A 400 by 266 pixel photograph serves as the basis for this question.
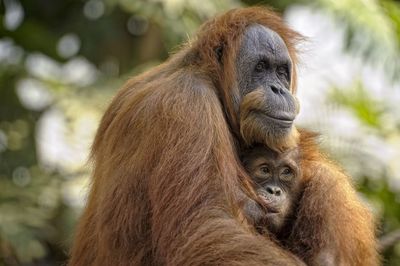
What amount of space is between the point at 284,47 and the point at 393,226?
3.68m

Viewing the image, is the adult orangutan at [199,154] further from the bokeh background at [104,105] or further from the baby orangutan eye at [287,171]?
the bokeh background at [104,105]

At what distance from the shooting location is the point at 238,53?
5457 mm

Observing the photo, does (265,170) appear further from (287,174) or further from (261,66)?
(261,66)

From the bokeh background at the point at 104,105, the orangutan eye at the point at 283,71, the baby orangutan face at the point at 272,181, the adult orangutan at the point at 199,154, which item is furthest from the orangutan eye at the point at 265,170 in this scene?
the bokeh background at the point at 104,105

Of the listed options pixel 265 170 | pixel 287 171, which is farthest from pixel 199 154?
pixel 287 171

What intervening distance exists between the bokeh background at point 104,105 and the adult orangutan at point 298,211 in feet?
9.20

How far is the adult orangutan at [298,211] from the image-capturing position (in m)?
5.29

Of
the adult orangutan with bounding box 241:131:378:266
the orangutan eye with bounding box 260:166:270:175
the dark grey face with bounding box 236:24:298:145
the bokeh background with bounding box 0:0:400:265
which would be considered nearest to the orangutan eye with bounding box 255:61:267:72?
the dark grey face with bounding box 236:24:298:145

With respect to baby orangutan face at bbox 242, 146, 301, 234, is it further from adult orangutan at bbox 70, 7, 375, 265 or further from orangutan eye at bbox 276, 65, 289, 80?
orangutan eye at bbox 276, 65, 289, 80

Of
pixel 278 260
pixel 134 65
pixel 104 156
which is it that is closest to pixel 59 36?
pixel 134 65

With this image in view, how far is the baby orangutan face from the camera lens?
5.30m

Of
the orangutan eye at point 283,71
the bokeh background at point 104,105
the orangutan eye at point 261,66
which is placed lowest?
the bokeh background at point 104,105

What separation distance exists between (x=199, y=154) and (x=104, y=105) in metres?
4.35

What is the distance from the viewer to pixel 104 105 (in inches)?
363
